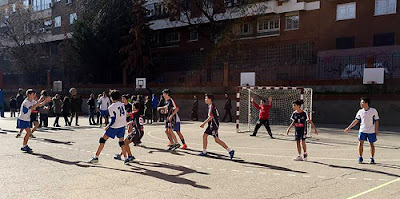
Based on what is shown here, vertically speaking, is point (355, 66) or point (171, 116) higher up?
point (355, 66)

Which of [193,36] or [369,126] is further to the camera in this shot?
[193,36]

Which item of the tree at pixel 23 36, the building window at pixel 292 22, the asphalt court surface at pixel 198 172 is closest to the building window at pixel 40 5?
the tree at pixel 23 36

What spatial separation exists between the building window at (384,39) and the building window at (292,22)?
260 inches

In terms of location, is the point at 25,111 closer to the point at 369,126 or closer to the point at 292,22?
the point at 369,126

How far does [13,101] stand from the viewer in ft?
88.3

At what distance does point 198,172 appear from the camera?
27.6 ft

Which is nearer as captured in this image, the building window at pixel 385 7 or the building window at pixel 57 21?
the building window at pixel 385 7

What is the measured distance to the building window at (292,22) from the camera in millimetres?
31569

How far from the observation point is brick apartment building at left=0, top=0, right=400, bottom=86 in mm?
25156

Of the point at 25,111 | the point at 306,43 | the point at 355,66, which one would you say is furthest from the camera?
the point at 306,43

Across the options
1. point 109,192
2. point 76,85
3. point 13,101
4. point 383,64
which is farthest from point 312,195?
point 76,85

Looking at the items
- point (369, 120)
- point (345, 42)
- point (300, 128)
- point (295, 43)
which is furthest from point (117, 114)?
point (345, 42)

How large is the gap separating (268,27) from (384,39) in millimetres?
10015

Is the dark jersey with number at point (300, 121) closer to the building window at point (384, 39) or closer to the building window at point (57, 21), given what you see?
the building window at point (384, 39)
